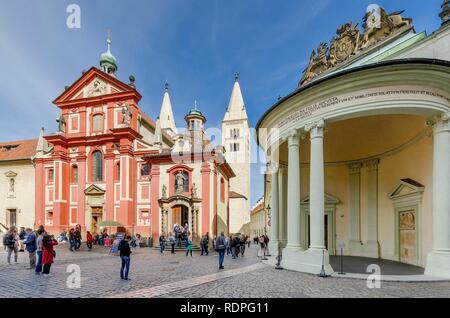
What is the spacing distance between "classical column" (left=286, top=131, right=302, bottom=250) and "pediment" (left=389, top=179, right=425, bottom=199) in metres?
5.27

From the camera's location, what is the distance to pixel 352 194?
17.8 m

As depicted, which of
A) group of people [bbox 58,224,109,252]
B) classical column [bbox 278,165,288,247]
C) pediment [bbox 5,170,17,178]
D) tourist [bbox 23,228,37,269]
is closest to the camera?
tourist [bbox 23,228,37,269]

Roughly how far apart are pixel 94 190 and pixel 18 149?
1622 cm

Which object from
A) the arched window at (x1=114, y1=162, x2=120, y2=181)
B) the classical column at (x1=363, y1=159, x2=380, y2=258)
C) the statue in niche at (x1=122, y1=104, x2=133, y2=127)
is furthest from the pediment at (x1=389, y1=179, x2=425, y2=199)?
the arched window at (x1=114, y1=162, x2=120, y2=181)

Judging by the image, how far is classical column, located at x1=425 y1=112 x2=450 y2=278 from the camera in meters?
9.97

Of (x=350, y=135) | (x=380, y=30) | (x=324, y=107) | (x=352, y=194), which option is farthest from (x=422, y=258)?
(x=380, y=30)

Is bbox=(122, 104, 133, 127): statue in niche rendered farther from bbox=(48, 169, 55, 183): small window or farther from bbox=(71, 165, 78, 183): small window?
bbox=(48, 169, 55, 183): small window

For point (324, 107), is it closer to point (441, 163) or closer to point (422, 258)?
point (441, 163)

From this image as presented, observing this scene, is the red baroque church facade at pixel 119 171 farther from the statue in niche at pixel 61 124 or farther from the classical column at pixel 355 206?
the classical column at pixel 355 206

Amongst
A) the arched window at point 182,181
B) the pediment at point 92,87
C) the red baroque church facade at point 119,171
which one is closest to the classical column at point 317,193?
the red baroque church facade at point 119,171

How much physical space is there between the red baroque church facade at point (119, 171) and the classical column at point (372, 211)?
537 inches

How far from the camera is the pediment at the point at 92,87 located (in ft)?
105

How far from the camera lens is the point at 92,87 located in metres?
33.0

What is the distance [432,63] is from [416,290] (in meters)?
7.05
